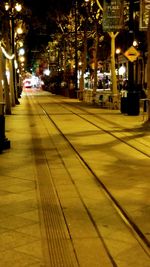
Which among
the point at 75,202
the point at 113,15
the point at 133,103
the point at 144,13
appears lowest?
the point at 75,202

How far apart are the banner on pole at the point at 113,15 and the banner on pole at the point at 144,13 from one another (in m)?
5.25

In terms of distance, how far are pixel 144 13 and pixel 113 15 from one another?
6.04 m

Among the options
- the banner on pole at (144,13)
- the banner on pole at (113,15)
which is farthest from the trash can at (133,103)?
the banner on pole at (144,13)

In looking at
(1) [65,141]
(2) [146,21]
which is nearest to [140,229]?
(1) [65,141]

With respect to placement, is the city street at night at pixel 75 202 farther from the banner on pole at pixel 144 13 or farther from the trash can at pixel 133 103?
the trash can at pixel 133 103

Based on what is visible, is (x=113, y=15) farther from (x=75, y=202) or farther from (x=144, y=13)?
(x=75, y=202)

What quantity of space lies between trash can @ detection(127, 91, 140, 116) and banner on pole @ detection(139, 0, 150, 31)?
440 cm

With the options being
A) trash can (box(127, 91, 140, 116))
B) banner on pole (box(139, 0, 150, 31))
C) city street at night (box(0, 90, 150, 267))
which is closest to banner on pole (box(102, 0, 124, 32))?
trash can (box(127, 91, 140, 116))

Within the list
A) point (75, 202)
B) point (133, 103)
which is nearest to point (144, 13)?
point (133, 103)

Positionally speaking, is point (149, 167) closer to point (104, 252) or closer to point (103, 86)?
point (104, 252)

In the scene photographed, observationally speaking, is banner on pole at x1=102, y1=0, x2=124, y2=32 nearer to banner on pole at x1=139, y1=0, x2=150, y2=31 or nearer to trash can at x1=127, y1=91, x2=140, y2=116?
trash can at x1=127, y1=91, x2=140, y2=116

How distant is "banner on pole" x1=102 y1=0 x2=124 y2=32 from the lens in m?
26.2

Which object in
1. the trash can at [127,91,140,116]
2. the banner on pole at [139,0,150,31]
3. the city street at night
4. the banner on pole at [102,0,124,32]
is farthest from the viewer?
the banner on pole at [102,0,124,32]

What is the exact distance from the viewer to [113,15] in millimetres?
26297
